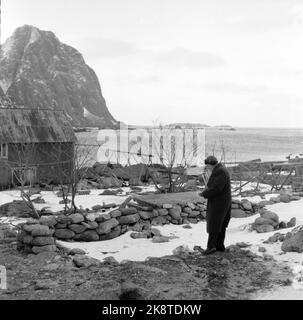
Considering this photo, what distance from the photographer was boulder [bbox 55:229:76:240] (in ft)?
30.0

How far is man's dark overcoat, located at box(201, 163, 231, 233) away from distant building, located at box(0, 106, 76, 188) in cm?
1554

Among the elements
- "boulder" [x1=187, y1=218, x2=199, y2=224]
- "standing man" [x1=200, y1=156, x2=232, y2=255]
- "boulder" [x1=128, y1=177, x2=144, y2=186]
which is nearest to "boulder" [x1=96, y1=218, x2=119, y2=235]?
"boulder" [x1=187, y1=218, x2=199, y2=224]

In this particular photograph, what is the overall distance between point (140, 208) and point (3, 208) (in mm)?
4419

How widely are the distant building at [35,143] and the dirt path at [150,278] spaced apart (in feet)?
50.4

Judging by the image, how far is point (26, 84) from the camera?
160 meters

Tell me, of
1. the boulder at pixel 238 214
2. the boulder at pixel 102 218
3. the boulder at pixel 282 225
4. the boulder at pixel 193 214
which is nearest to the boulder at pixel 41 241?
the boulder at pixel 102 218

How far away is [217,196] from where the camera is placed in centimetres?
716

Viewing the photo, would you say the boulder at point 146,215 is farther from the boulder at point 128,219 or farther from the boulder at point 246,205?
the boulder at point 246,205

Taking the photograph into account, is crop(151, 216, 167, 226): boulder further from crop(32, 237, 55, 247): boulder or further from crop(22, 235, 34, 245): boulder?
crop(22, 235, 34, 245): boulder

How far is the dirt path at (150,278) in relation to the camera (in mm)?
5559

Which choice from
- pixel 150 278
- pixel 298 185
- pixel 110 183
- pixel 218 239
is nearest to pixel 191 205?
pixel 218 239

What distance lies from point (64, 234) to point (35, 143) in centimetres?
1527
